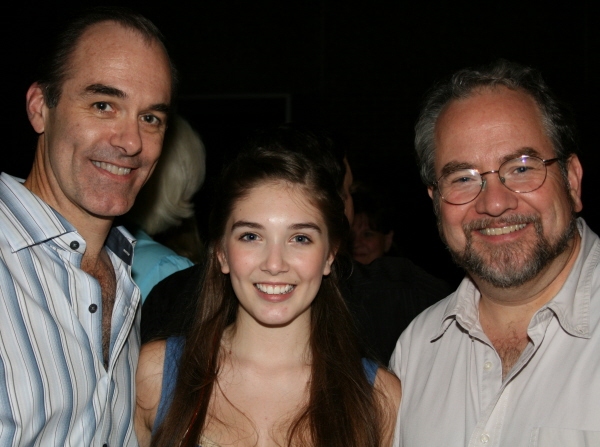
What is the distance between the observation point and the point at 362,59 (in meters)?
6.75

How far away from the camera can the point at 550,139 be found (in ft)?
6.93

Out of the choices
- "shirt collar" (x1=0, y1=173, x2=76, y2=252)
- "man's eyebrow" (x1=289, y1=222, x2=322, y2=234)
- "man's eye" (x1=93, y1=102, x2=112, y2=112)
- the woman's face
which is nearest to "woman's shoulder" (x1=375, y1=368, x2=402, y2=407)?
the woman's face

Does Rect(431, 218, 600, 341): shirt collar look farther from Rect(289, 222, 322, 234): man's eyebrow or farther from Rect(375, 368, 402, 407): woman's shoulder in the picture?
Rect(289, 222, 322, 234): man's eyebrow

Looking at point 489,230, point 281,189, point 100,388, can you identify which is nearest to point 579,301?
point 489,230

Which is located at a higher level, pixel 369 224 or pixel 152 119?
pixel 152 119

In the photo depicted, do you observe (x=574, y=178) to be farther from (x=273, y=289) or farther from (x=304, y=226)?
(x=273, y=289)

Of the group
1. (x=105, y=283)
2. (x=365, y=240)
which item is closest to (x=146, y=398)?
(x=105, y=283)

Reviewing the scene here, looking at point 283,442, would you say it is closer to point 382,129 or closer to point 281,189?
point 281,189

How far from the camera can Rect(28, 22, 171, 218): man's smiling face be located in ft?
6.75

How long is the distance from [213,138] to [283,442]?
183 inches

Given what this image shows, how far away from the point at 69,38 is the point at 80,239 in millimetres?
689

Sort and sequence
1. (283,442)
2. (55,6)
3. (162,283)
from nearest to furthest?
(283,442) → (162,283) → (55,6)

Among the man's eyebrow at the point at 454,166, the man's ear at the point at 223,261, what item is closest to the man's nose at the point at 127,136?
the man's ear at the point at 223,261

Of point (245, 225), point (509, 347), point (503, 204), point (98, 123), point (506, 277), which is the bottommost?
point (509, 347)
